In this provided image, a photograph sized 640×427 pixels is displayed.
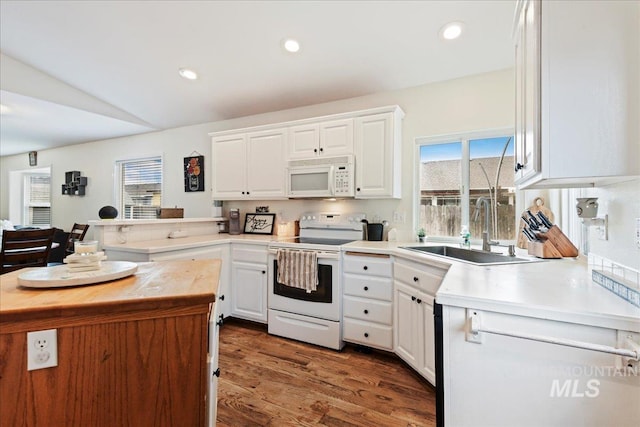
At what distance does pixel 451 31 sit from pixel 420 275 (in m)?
1.87

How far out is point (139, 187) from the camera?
468 cm

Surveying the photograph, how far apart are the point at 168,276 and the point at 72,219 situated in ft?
18.1

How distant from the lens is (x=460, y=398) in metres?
1.04

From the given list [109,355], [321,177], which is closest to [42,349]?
[109,355]

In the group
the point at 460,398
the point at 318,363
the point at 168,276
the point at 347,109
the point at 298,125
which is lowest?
the point at 318,363

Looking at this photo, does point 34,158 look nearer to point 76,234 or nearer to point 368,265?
point 76,234

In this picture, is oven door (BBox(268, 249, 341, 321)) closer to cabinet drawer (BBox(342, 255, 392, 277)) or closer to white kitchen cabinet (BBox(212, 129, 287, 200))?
cabinet drawer (BBox(342, 255, 392, 277))

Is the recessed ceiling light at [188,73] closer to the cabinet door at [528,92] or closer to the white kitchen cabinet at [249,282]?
the white kitchen cabinet at [249,282]

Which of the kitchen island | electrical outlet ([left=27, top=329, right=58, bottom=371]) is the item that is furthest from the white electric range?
electrical outlet ([left=27, top=329, right=58, bottom=371])

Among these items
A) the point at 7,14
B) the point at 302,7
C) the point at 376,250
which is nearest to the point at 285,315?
the point at 376,250

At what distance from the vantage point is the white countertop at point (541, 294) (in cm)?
89

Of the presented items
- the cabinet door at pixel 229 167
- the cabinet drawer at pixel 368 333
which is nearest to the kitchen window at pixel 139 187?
the cabinet door at pixel 229 167

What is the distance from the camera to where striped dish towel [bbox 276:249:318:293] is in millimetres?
2516

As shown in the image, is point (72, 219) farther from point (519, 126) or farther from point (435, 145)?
point (519, 126)
